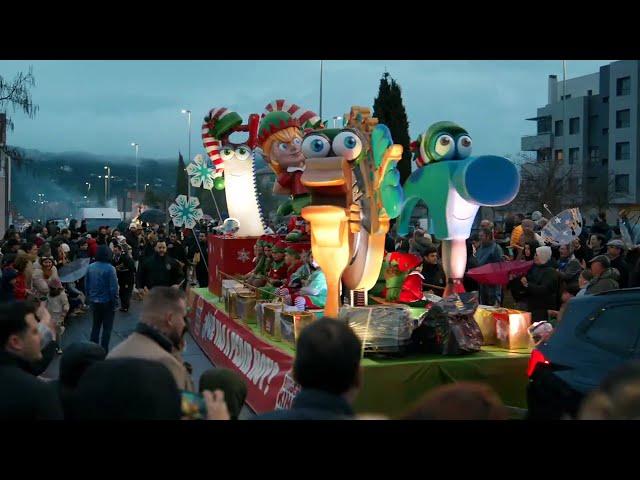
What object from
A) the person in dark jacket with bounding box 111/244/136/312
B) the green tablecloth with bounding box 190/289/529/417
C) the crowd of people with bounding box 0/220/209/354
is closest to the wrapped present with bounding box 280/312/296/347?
the green tablecloth with bounding box 190/289/529/417

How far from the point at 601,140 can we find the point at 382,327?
49555 mm

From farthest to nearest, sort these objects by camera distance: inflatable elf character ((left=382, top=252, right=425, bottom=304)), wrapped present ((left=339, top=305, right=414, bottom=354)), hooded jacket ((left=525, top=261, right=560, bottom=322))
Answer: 1. inflatable elf character ((left=382, top=252, right=425, bottom=304))
2. hooded jacket ((left=525, top=261, right=560, bottom=322))
3. wrapped present ((left=339, top=305, right=414, bottom=354))

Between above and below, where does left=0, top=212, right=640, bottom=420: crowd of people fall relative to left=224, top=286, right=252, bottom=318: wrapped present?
above

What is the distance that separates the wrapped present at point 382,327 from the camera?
766 cm

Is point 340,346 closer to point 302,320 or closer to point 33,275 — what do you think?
point 302,320

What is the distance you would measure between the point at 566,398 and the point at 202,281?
570 inches

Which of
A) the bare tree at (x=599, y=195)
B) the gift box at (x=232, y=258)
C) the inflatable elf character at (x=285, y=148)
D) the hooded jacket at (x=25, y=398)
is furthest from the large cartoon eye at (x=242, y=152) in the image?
the bare tree at (x=599, y=195)

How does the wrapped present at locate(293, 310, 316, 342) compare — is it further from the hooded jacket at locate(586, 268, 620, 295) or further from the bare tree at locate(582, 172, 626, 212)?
the bare tree at locate(582, 172, 626, 212)

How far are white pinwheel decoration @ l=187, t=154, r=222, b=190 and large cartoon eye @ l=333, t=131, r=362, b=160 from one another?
7947mm

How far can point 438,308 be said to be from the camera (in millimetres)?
8000

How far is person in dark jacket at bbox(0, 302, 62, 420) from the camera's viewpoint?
3094mm

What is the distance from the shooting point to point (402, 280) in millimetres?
10602
